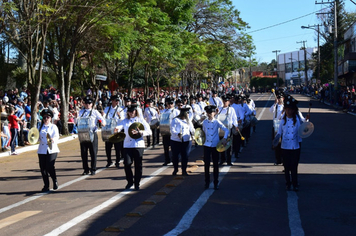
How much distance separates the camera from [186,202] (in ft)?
31.8

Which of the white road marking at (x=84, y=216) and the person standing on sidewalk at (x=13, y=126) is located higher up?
the person standing on sidewalk at (x=13, y=126)

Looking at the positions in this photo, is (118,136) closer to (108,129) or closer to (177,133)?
(177,133)

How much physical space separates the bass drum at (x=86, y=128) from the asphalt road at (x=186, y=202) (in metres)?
1.03

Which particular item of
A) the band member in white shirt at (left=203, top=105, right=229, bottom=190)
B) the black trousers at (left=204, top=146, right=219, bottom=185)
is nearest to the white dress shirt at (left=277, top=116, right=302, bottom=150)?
the band member in white shirt at (left=203, top=105, right=229, bottom=190)

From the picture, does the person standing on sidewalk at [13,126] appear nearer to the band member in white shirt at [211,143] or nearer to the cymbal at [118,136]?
the cymbal at [118,136]

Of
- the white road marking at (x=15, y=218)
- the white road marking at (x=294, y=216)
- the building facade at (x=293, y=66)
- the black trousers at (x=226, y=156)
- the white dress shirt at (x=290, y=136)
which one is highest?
the building facade at (x=293, y=66)

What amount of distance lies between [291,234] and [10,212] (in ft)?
17.1

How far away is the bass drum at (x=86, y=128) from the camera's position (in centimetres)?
1323

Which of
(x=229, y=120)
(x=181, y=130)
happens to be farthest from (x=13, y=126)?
(x=229, y=120)

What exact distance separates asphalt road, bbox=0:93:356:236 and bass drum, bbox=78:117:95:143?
3.40ft

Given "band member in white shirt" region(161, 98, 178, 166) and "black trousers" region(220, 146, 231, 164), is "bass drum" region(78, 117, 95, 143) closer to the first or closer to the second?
"band member in white shirt" region(161, 98, 178, 166)

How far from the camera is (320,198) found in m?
9.84

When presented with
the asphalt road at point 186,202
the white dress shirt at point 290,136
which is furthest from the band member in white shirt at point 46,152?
the white dress shirt at point 290,136

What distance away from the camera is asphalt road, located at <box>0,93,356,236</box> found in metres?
7.88
